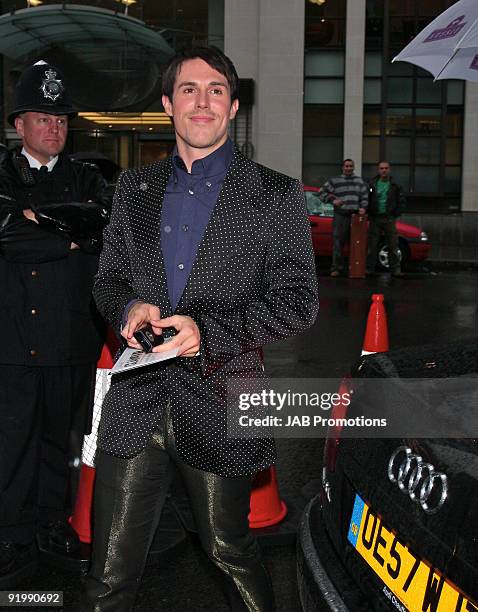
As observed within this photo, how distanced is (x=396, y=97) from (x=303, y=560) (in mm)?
20817

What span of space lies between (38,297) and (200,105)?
1363 mm

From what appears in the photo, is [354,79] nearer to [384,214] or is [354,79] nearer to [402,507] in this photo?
[384,214]

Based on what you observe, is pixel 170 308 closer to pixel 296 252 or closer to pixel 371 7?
pixel 296 252

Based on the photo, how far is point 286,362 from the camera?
786 cm

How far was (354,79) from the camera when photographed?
21.7 meters

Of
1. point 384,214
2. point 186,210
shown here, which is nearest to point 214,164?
point 186,210

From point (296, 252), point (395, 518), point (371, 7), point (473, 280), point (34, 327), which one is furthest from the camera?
point (371, 7)

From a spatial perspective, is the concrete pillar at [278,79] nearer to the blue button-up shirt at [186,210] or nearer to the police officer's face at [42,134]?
the police officer's face at [42,134]

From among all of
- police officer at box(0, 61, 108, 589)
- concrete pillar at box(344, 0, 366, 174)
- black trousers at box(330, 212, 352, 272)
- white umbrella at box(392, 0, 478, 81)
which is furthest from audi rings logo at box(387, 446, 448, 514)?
concrete pillar at box(344, 0, 366, 174)

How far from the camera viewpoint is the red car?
610 inches

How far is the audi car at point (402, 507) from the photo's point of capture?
72.7 inches

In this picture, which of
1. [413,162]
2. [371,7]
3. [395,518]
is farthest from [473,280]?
[395,518]

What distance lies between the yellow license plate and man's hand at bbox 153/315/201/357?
2.03 ft

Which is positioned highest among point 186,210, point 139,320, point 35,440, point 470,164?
point 470,164
